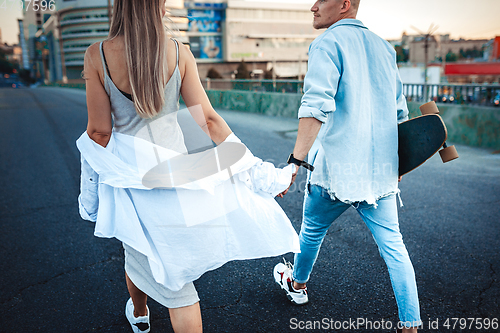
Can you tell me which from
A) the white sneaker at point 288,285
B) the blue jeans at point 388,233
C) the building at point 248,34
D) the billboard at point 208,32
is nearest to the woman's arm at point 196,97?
the blue jeans at point 388,233

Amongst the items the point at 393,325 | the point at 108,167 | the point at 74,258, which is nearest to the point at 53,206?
the point at 74,258

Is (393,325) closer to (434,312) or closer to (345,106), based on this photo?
(434,312)

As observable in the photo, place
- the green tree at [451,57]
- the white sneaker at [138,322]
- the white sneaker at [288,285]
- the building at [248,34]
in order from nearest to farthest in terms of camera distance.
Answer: the white sneaker at [138,322] → the white sneaker at [288,285] → the building at [248,34] → the green tree at [451,57]

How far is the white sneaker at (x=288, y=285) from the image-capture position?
256cm

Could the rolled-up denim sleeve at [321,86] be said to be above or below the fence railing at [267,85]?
below

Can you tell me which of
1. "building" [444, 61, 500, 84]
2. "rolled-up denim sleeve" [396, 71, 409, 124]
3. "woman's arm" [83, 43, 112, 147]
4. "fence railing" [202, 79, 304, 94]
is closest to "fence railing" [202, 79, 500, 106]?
"fence railing" [202, 79, 304, 94]

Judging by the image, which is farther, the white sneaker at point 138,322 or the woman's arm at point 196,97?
the white sneaker at point 138,322

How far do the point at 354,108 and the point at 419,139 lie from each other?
416 mm

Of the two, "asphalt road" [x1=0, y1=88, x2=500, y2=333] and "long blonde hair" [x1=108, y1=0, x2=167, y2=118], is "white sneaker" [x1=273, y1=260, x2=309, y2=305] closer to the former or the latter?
"asphalt road" [x1=0, y1=88, x2=500, y2=333]

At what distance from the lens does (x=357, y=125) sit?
190cm

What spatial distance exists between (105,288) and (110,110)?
178 centimetres

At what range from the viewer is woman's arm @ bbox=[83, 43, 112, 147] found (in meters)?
1.52

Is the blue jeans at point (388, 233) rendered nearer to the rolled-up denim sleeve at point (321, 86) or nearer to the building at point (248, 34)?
the rolled-up denim sleeve at point (321, 86)

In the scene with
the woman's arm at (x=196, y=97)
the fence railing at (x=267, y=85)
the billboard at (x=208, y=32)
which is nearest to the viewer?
the woman's arm at (x=196, y=97)
